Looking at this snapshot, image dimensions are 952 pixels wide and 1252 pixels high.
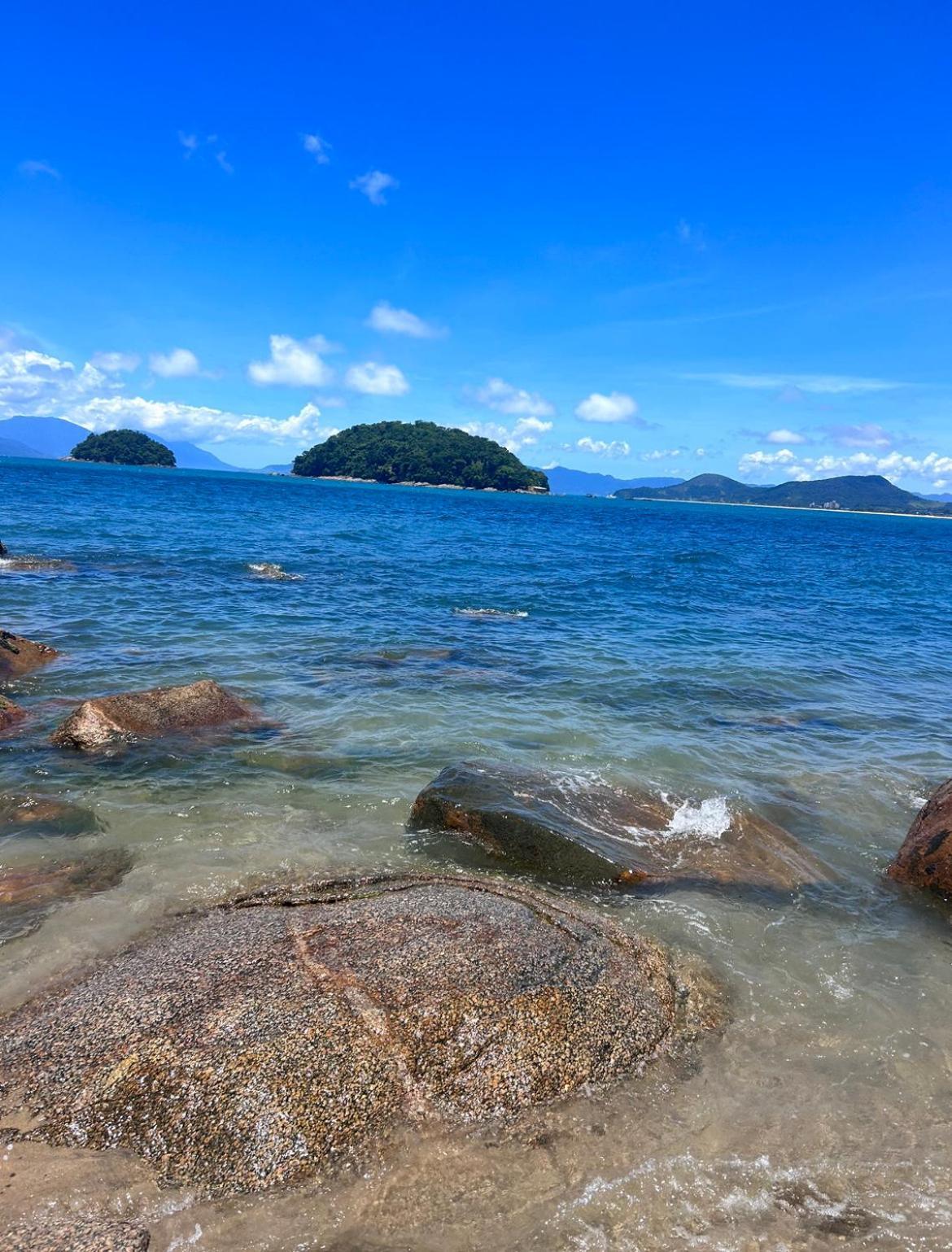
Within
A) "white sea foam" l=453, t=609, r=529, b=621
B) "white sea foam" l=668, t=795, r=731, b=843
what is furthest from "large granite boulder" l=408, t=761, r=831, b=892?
"white sea foam" l=453, t=609, r=529, b=621

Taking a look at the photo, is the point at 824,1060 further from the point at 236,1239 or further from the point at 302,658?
the point at 302,658

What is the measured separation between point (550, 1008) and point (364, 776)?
20.4ft

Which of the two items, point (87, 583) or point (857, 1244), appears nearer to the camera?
point (857, 1244)

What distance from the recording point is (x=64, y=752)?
37.5 ft

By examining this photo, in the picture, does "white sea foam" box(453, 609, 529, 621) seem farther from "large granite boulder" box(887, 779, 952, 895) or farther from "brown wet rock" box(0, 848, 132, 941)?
"brown wet rock" box(0, 848, 132, 941)

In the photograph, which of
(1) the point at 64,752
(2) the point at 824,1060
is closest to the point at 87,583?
(1) the point at 64,752

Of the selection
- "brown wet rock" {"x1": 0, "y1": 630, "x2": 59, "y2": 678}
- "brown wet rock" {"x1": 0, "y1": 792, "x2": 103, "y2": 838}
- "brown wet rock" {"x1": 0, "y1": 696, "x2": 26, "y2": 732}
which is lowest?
"brown wet rock" {"x1": 0, "y1": 792, "x2": 103, "y2": 838}

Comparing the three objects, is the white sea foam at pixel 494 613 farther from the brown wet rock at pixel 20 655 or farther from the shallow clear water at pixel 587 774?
the brown wet rock at pixel 20 655

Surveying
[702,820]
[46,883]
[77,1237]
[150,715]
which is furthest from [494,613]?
[77,1237]

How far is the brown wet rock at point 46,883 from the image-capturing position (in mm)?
7227

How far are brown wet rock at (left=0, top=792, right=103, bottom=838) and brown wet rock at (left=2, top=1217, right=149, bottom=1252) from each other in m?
5.80

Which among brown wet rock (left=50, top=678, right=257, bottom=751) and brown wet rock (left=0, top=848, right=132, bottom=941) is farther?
brown wet rock (left=50, top=678, right=257, bottom=751)

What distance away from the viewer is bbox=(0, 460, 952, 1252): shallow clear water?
457cm

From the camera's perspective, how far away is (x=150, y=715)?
12.4 m
